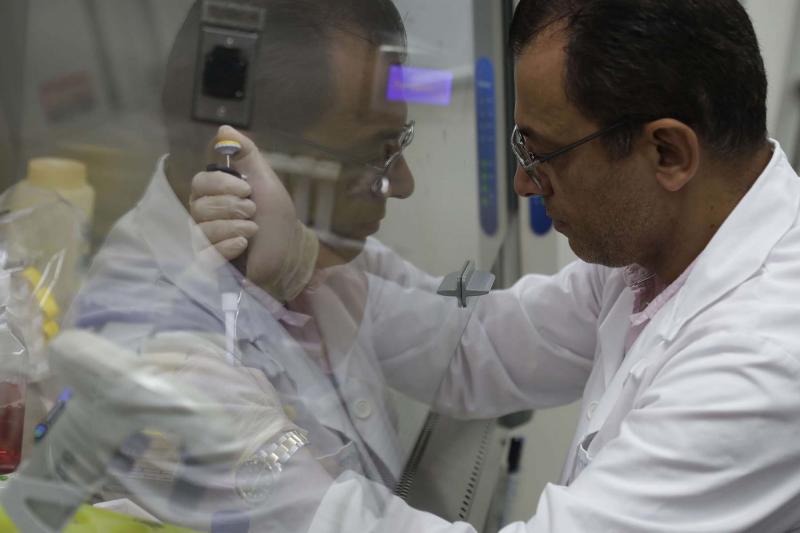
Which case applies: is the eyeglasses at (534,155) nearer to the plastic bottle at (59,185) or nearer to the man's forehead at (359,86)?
the man's forehead at (359,86)

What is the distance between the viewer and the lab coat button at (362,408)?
118 cm

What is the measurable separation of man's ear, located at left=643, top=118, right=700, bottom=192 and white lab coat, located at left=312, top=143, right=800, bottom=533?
0.30 ft

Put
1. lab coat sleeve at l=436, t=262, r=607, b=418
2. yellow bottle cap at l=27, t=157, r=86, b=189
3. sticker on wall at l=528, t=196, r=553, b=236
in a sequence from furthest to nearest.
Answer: sticker on wall at l=528, t=196, r=553, b=236, lab coat sleeve at l=436, t=262, r=607, b=418, yellow bottle cap at l=27, t=157, r=86, b=189

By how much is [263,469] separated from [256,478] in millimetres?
13

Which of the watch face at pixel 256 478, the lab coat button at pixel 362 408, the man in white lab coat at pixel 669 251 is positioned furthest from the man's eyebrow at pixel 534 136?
the watch face at pixel 256 478

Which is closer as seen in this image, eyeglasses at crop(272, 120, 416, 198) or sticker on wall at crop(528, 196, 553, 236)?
eyeglasses at crop(272, 120, 416, 198)

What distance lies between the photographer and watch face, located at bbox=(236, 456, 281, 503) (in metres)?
0.94

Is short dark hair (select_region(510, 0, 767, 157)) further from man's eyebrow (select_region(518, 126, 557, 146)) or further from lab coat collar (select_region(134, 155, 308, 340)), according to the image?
lab coat collar (select_region(134, 155, 308, 340))

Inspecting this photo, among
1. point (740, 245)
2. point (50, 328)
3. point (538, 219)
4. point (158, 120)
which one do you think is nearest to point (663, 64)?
point (740, 245)

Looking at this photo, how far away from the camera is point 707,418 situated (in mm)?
988

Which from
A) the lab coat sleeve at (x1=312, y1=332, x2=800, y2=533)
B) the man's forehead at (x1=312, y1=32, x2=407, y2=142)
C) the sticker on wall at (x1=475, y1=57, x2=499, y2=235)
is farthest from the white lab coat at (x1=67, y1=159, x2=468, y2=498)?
the sticker on wall at (x1=475, y1=57, x2=499, y2=235)

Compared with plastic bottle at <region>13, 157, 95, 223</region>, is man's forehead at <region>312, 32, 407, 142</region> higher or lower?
higher

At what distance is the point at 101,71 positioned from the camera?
155 cm

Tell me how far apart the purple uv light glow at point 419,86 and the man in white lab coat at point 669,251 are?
215 millimetres
